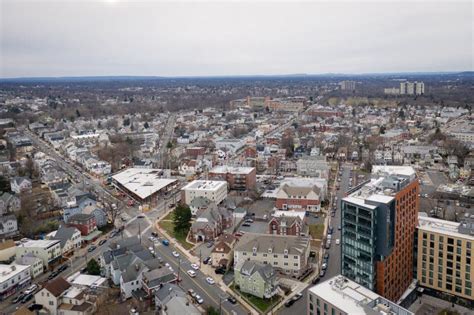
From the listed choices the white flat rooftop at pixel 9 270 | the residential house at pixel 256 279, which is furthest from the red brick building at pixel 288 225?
the white flat rooftop at pixel 9 270

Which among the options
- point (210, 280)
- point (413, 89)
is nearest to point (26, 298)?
point (210, 280)

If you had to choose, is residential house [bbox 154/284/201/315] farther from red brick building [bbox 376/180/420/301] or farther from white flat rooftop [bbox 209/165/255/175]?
white flat rooftop [bbox 209/165/255/175]

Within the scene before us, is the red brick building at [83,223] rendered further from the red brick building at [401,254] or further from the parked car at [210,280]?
the red brick building at [401,254]

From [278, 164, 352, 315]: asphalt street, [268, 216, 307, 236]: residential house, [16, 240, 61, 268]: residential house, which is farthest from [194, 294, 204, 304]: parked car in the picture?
[16, 240, 61, 268]: residential house

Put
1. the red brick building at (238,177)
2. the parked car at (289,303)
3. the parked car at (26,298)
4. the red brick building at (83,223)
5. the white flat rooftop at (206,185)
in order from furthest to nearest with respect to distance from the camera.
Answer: the red brick building at (238,177), the white flat rooftop at (206,185), the red brick building at (83,223), the parked car at (26,298), the parked car at (289,303)

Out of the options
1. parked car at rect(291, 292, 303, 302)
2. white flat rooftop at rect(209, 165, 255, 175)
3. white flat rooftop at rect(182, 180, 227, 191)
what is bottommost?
parked car at rect(291, 292, 303, 302)

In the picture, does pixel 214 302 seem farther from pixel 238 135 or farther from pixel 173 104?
pixel 173 104
